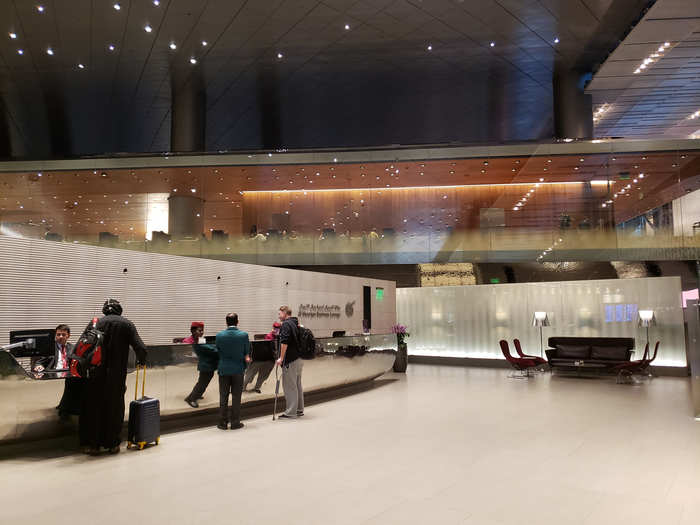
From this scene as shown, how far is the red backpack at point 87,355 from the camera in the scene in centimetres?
549

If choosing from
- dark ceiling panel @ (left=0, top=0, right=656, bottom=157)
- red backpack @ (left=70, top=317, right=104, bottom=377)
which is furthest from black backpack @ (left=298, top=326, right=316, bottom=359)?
dark ceiling panel @ (left=0, top=0, right=656, bottom=157)

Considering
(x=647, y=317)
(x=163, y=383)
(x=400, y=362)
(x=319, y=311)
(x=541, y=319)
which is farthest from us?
(x=541, y=319)

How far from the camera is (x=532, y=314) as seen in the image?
17.0 meters

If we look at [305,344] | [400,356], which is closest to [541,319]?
[400,356]

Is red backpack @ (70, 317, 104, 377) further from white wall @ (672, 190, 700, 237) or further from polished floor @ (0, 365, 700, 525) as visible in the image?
white wall @ (672, 190, 700, 237)

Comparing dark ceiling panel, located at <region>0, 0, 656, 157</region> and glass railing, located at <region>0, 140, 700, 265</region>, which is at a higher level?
dark ceiling panel, located at <region>0, 0, 656, 157</region>

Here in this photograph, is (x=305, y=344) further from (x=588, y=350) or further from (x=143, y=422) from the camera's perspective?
(x=588, y=350)

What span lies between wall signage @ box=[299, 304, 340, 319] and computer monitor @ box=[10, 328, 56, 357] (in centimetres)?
642

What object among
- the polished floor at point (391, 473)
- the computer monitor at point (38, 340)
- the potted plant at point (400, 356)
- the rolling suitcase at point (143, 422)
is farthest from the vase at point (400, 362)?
the computer monitor at point (38, 340)

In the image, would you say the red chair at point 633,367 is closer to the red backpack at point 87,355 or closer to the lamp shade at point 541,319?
the lamp shade at point 541,319

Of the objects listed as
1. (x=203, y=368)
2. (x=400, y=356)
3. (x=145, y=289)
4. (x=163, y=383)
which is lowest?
(x=400, y=356)

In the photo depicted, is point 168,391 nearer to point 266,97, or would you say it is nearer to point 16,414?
point 16,414

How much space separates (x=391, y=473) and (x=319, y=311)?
826 centimetres

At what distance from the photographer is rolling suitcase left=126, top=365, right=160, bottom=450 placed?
569 centimetres
